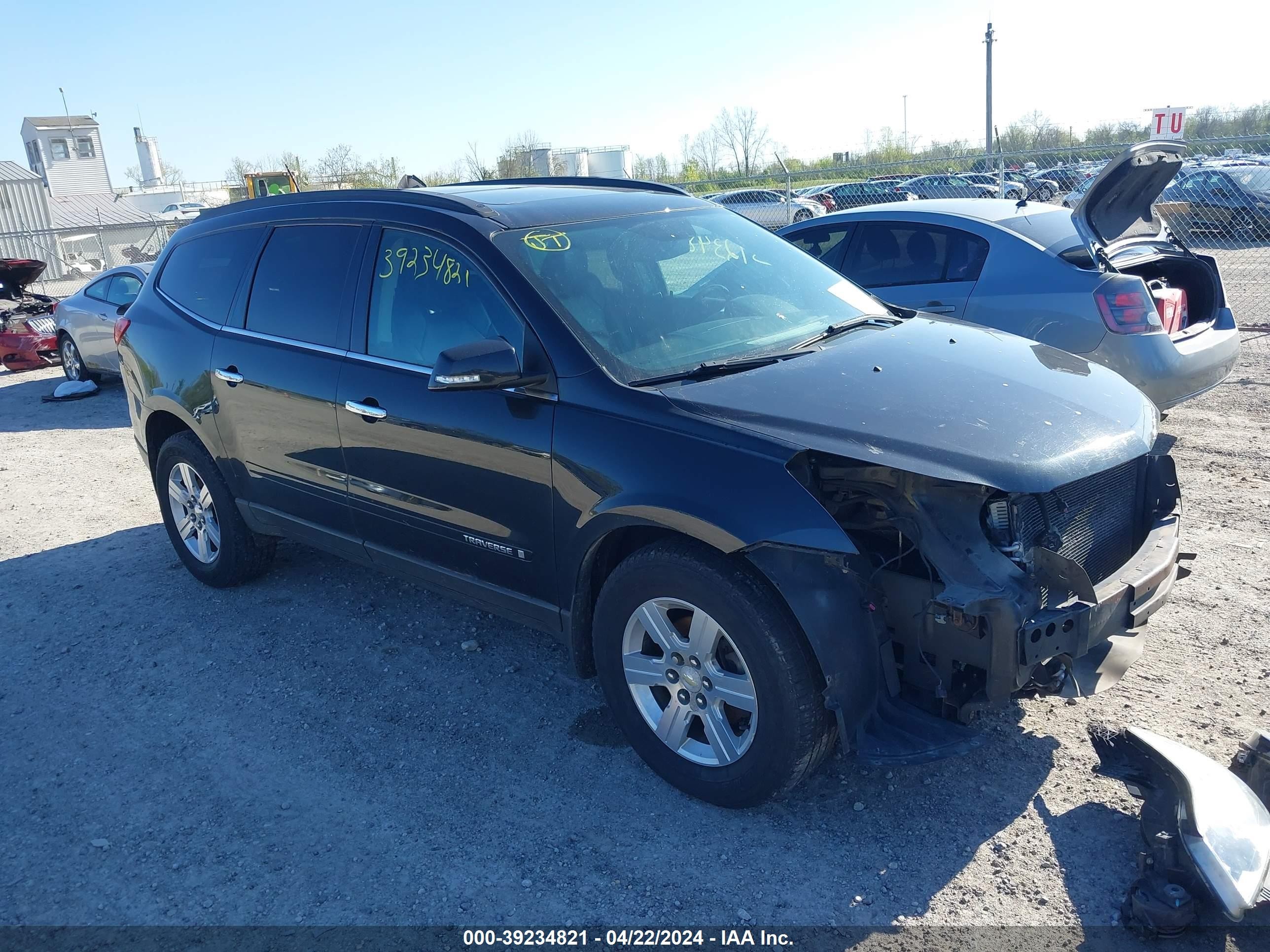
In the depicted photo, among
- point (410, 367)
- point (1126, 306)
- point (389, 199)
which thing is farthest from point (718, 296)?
point (1126, 306)

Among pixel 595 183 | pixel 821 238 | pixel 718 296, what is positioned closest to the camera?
pixel 718 296

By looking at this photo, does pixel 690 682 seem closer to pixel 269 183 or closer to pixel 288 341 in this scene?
pixel 288 341

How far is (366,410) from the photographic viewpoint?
406 cm

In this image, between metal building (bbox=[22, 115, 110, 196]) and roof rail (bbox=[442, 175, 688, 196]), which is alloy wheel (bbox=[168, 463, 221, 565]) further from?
metal building (bbox=[22, 115, 110, 196])

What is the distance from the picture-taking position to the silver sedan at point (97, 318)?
1145 centimetres

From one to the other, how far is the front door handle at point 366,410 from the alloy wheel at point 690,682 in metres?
1.46

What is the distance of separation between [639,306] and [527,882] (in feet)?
6.90

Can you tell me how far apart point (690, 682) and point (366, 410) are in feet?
6.04

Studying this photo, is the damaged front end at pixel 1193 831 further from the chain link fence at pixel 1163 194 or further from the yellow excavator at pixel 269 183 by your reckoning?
the yellow excavator at pixel 269 183

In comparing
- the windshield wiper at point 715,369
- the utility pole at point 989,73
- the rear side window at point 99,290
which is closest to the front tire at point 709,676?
the windshield wiper at point 715,369

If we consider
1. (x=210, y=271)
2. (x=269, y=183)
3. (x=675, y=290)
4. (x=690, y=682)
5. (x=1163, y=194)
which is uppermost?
(x=269, y=183)

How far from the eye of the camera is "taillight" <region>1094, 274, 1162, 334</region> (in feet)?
19.5

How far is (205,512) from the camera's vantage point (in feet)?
17.6

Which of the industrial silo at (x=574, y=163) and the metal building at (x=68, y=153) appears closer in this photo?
the industrial silo at (x=574, y=163)
